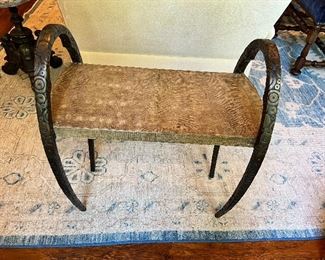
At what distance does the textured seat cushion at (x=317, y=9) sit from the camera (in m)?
1.73

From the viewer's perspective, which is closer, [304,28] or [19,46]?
[19,46]

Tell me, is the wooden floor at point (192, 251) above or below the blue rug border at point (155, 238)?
below

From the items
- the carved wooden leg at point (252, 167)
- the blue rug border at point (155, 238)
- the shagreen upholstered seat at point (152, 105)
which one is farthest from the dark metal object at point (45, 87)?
the carved wooden leg at point (252, 167)

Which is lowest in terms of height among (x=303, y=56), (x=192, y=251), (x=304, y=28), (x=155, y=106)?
(x=192, y=251)

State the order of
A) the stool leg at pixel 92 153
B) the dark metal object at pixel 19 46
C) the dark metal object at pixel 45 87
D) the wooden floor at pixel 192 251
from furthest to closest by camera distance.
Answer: the dark metal object at pixel 19 46
the stool leg at pixel 92 153
the wooden floor at pixel 192 251
the dark metal object at pixel 45 87

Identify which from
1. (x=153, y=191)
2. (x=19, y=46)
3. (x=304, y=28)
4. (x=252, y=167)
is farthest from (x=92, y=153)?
(x=304, y=28)

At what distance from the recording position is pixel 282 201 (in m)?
1.26

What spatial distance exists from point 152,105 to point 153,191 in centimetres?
47

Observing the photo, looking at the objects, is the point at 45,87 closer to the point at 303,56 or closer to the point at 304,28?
the point at 303,56

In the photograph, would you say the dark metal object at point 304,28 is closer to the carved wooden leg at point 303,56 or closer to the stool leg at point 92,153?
the carved wooden leg at point 303,56

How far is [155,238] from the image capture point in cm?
110

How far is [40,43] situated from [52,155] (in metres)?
0.31

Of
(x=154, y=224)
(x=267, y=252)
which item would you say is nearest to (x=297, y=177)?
(x=267, y=252)

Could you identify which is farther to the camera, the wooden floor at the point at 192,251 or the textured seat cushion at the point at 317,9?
the textured seat cushion at the point at 317,9
